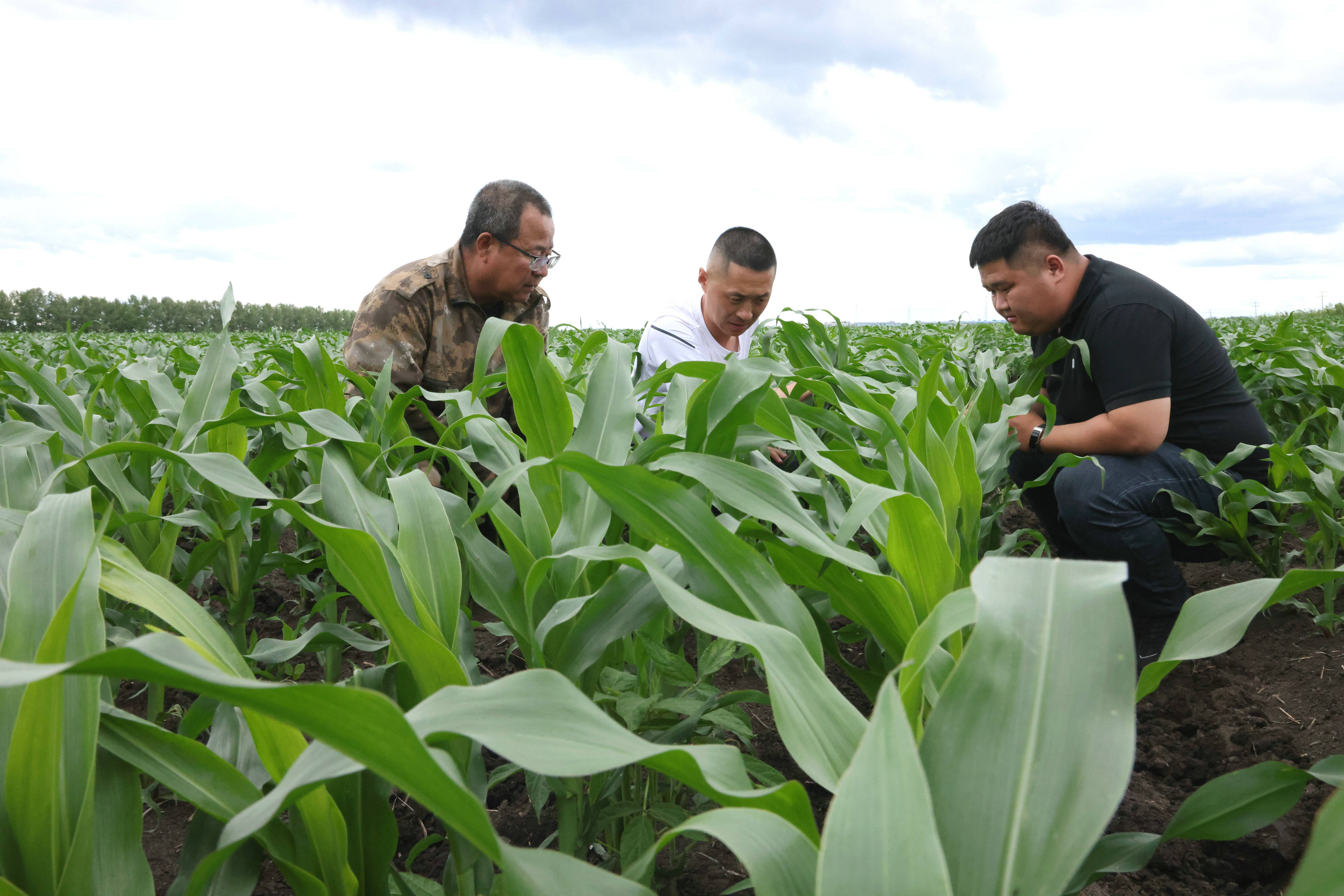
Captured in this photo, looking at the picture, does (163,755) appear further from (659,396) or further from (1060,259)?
(1060,259)

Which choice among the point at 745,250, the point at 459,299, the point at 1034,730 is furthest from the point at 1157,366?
the point at 459,299

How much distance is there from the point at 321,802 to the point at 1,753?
0.29 metres

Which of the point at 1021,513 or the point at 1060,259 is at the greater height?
the point at 1060,259

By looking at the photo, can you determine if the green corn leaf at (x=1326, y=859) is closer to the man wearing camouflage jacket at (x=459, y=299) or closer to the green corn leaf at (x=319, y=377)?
the green corn leaf at (x=319, y=377)

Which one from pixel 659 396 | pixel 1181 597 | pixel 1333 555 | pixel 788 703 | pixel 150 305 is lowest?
pixel 1181 597

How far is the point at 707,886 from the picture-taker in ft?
4.42

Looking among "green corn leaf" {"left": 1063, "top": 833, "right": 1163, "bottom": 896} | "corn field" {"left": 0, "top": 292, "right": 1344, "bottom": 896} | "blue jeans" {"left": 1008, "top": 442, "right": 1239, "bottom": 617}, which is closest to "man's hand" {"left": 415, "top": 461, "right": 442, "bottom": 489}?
"corn field" {"left": 0, "top": 292, "right": 1344, "bottom": 896}

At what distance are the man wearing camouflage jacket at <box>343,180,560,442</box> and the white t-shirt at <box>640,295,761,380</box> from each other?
53 centimetres

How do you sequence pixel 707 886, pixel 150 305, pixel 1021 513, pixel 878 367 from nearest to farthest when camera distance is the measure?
pixel 707 886 → pixel 878 367 → pixel 1021 513 → pixel 150 305

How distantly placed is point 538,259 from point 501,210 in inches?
9.3

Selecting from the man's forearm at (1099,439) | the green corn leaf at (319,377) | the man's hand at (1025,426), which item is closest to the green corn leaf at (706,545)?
the green corn leaf at (319,377)

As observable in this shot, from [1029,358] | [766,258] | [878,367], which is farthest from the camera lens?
[1029,358]

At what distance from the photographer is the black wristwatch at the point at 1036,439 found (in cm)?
265

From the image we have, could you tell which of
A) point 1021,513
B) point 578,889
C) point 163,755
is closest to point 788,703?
point 578,889
